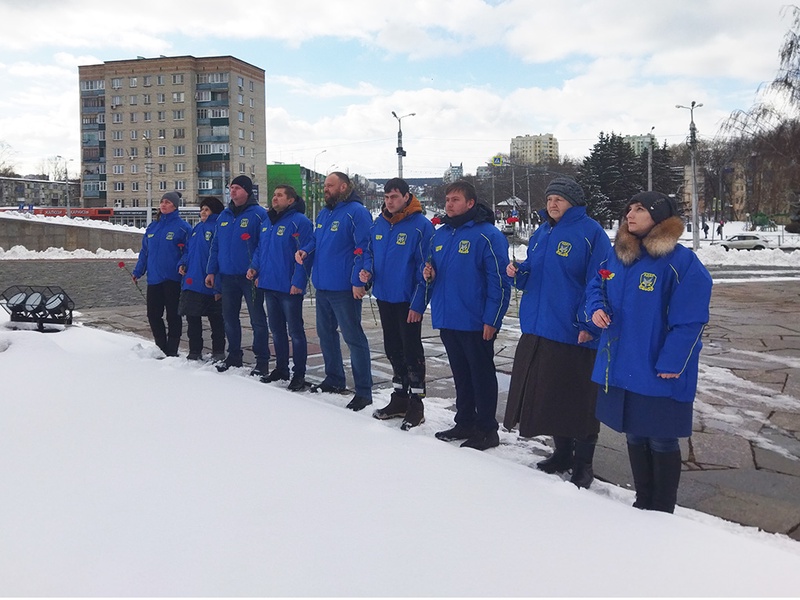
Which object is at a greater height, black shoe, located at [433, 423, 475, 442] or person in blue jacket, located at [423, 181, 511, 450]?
person in blue jacket, located at [423, 181, 511, 450]

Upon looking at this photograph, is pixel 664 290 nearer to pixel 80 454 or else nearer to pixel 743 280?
pixel 80 454

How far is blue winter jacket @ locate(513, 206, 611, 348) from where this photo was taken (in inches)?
151

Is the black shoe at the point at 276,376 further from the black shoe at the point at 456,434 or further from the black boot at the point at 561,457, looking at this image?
the black boot at the point at 561,457

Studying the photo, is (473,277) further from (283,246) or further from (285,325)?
(285,325)

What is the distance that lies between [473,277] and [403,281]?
0.65 metres

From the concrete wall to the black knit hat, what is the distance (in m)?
30.1

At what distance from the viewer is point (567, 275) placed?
153 inches

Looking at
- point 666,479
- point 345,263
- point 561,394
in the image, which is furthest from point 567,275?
point 345,263

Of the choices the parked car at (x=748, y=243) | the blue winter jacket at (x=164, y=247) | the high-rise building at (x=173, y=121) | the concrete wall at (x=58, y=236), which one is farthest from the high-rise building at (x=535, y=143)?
the blue winter jacket at (x=164, y=247)

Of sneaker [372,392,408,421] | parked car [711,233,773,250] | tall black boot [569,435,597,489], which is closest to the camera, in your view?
tall black boot [569,435,597,489]

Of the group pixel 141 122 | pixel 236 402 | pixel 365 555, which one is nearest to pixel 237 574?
pixel 365 555

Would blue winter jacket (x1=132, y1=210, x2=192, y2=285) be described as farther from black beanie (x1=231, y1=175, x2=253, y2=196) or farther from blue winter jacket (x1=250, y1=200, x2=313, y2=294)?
blue winter jacket (x1=250, y1=200, x2=313, y2=294)

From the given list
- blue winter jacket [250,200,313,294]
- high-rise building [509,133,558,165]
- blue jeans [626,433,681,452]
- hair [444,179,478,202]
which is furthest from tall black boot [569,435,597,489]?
high-rise building [509,133,558,165]

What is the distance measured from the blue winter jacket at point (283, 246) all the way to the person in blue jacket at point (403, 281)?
1059 millimetres
